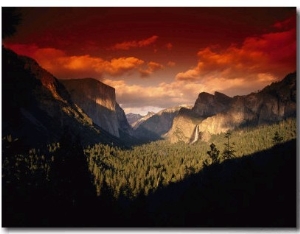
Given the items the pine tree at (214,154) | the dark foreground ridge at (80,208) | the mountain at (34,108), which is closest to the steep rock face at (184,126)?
the mountain at (34,108)

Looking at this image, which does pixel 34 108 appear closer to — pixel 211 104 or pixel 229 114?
pixel 229 114

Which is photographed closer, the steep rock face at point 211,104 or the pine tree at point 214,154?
the pine tree at point 214,154

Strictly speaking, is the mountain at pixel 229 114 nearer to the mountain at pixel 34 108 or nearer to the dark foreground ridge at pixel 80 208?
the mountain at pixel 34 108

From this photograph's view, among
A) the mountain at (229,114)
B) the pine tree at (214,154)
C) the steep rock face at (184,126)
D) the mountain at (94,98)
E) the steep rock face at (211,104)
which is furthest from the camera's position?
the steep rock face at (211,104)

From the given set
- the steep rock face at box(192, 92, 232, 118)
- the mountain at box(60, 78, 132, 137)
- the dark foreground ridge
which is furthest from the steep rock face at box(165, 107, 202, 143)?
the dark foreground ridge

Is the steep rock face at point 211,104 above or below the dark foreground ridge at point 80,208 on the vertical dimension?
above

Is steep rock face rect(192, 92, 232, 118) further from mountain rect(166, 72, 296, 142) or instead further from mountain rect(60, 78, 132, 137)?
mountain rect(60, 78, 132, 137)

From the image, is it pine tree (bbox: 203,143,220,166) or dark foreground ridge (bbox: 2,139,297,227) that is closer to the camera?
dark foreground ridge (bbox: 2,139,297,227)
